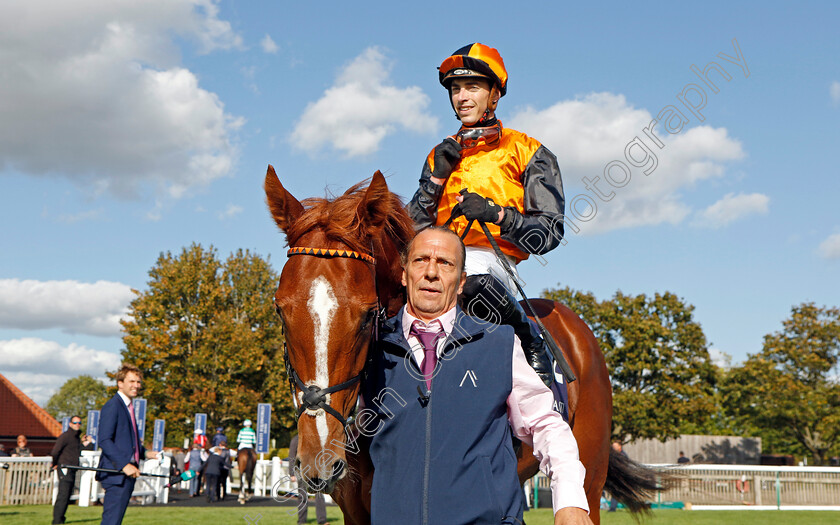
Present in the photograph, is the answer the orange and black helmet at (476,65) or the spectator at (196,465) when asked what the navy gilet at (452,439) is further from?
the spectator at (196,465)

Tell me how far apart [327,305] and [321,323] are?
3.2 inches

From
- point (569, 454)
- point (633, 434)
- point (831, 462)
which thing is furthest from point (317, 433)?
point (831, 462)

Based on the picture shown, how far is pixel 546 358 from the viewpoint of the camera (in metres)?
3.99

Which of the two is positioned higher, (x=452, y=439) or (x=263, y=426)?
(x=263, y=426)

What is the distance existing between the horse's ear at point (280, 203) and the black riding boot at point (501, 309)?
40.5 inches

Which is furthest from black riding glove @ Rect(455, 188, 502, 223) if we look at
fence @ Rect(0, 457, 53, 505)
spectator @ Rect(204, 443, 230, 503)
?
fence @ Rect(0, 457, 53, 505)

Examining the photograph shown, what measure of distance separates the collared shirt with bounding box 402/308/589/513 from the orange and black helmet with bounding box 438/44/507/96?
182cm

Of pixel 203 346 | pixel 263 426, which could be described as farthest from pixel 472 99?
pixel 203 346

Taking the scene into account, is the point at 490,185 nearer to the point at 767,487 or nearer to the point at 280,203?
the point at 280,203

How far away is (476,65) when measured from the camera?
397 cm

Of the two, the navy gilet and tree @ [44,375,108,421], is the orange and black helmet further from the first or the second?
tree @ [44,375,108,421]

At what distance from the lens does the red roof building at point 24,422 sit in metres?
41.9

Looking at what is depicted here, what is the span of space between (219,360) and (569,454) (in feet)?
124

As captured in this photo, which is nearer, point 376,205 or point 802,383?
point 376,205
